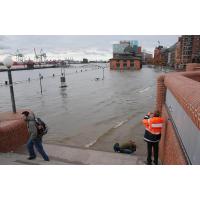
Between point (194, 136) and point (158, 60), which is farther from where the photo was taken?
point (158, 60)

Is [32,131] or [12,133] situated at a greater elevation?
[32,131]

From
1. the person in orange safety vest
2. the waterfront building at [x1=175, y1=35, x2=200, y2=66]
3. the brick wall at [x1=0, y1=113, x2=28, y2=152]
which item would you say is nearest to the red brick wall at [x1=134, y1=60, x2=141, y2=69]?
the waterfront building at [x1=175, y1=35, x2=200, y2=66]

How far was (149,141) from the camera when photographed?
5.97 meters

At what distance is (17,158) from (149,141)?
3605 millimetres

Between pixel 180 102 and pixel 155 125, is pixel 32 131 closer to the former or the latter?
pixel 155 125

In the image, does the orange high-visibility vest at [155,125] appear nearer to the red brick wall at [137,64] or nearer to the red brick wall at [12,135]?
the red brick wall at [12,135]

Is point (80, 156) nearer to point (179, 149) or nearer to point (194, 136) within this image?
point (179, 149)

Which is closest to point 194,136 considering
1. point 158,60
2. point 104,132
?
point 104,132

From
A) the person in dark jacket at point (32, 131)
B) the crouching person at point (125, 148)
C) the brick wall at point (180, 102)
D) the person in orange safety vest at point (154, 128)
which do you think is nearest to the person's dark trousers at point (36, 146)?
the person in dark jacket at point (32, 131)

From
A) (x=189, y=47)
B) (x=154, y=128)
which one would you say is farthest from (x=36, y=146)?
(x=189, y=47)

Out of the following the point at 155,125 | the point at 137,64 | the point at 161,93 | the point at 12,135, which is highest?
the point at 161,93

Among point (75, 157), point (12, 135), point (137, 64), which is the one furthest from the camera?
point (137, 64)

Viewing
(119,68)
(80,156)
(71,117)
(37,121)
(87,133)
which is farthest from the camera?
(119,68)

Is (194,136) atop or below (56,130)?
atop
